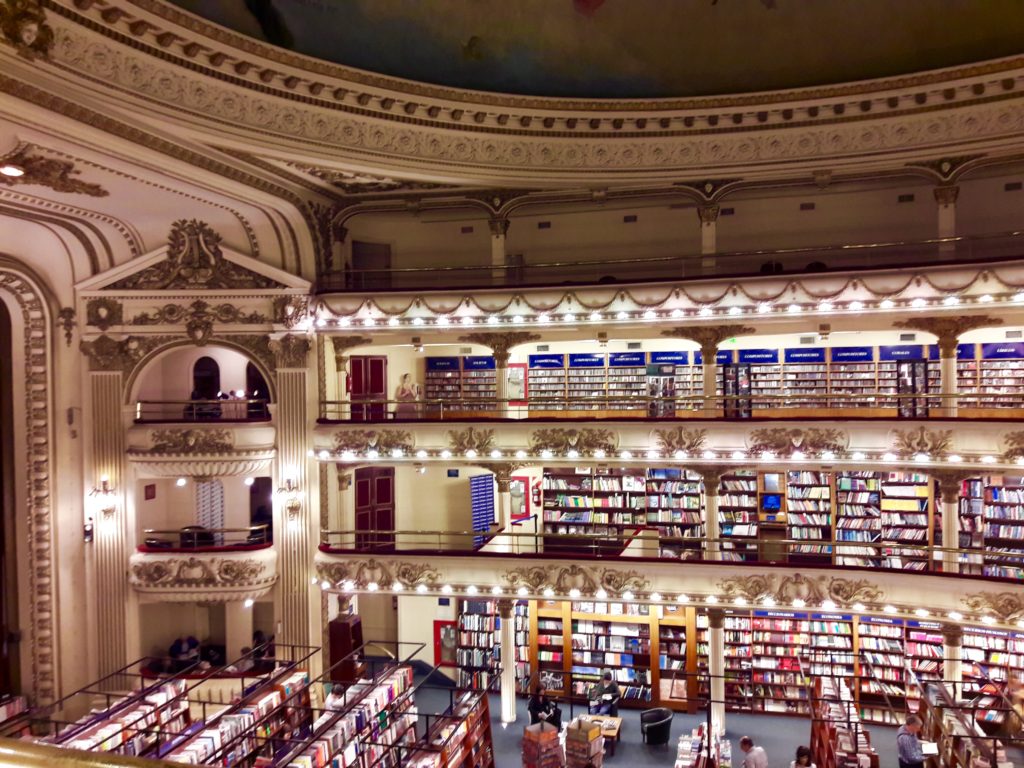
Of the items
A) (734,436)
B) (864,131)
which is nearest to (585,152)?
(864,131)

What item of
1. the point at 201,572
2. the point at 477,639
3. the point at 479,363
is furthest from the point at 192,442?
the point at 477,639

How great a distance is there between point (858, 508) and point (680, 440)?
3.75 m

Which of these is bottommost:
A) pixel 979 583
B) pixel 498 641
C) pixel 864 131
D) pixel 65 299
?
pixel 498 641

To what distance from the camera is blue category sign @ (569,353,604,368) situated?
17.2m

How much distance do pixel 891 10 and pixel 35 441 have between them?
16.5 m

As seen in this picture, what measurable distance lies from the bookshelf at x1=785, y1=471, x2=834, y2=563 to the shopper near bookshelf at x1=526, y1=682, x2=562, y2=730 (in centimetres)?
520

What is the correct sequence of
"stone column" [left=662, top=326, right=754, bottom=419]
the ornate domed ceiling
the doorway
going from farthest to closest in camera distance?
the doorway, "stone column" [left=662, top=326, right=754, bottom=419], the ornate domed ceiling

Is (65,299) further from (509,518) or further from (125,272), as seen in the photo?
(509,518)

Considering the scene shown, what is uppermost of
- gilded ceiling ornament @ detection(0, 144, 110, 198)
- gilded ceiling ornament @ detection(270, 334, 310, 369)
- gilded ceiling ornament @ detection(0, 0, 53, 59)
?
gilded ceiling ornament @ detection(0, 0, 53, 59)

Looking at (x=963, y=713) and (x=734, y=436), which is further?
(x=734, y=436)

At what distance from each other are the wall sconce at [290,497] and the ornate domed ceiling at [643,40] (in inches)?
300

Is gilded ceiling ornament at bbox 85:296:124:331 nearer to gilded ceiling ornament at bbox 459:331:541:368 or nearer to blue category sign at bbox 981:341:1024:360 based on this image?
gilded ceiling ornament at bbox 459:331:541:368

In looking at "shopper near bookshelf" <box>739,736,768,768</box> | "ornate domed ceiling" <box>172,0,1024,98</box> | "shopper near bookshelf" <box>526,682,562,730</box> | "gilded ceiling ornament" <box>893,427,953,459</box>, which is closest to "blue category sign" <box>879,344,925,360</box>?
"gilded ceiling ornament" <box>893,427,953,459</box>

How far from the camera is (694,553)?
1474 centimetres
